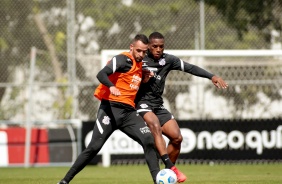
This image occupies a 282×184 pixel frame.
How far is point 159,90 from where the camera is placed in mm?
12289

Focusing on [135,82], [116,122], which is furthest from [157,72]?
[116,122]

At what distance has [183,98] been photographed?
19.9 metres

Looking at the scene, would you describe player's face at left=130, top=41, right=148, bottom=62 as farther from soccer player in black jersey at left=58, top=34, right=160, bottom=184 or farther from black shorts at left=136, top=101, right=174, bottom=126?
black shorts at left=136, top=101, right=174, bottom=126

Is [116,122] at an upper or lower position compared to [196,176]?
upper

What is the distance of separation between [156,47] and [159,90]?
0.72 meters

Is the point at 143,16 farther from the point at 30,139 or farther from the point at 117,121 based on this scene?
the point at 117,121

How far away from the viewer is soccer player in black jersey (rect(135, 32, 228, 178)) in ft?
39.3

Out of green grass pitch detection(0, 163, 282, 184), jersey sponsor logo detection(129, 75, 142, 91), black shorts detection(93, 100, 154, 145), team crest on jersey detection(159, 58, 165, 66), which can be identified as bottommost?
green grass pitch detection(0, 163, 282, 184)

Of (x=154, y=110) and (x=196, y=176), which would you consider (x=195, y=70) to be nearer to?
(x=154, y=110)

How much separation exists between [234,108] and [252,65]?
1.30 m

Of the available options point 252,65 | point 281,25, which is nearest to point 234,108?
point 252,65

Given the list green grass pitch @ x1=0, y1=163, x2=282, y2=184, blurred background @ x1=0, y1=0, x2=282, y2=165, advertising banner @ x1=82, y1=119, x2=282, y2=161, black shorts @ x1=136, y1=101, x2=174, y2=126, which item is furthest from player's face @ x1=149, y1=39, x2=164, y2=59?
blurred background @ x1=0, y1=0, x2=282, y2=165

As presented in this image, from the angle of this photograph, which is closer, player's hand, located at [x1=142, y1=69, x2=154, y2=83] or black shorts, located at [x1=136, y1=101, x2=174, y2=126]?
player's hand, located at [x1=142, y1=69, x2=154, y2=83]

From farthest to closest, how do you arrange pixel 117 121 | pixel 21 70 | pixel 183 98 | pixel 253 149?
pixel 21 70 < pixel 183 98 < pixel 253 149 < pixel 117 121
